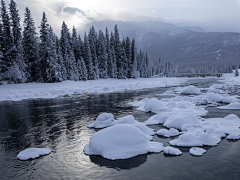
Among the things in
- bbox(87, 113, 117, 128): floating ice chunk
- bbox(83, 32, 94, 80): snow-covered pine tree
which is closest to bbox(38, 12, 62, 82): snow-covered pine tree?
bbox(83, 32, 94, 80): snow-covered pine tree

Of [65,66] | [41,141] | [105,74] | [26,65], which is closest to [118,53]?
[105,74]

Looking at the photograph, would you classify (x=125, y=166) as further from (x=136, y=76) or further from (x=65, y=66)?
(x=136, y=76)

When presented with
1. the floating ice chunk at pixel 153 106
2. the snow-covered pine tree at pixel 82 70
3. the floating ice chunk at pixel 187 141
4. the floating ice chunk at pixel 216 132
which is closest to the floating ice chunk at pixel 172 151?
the floating ice chunk at pixel 187 141

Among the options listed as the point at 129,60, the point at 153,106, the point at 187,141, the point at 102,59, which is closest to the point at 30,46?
the point at 102,59

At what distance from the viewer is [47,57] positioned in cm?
3634

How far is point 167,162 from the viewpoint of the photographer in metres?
5.81

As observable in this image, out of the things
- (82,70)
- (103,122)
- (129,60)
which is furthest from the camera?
(129,60)

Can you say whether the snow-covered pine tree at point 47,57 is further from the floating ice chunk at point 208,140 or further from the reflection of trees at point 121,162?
the floating ice chunk at point 208,140

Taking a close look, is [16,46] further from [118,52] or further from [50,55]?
[118,52]

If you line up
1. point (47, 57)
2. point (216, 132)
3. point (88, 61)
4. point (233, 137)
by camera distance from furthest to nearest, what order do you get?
1. point (88, 61)
2. point (47, 57)
3. point (216, 132)
4. point (233, 137)

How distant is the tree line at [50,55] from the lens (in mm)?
33531

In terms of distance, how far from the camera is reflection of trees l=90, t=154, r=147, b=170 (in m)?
5.68

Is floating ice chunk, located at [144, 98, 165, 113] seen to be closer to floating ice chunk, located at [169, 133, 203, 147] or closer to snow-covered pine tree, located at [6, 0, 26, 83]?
floating ice chunk, located at [169, 133, 203, 147]

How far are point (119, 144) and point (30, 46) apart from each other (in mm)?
39069
